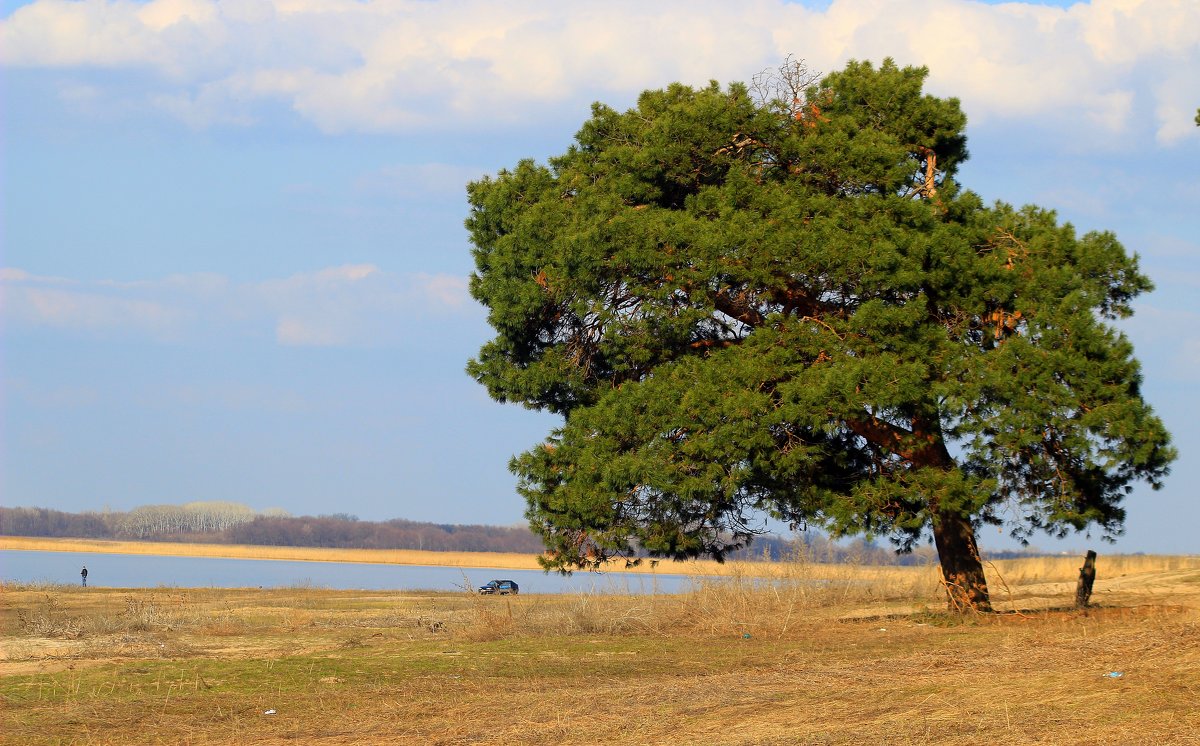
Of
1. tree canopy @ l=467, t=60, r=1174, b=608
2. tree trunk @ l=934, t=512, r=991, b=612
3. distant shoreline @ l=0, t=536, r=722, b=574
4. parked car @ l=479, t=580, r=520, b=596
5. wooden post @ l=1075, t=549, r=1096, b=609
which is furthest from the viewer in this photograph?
distant shoreline @ l=0, t=536, r=722, b=574

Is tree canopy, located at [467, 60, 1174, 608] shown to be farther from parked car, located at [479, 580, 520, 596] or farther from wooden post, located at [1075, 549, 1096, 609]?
parked car, located at [479, 580, 520, 596]

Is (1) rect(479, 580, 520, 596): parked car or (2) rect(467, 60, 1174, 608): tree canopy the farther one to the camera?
(1) rect(479, 580, 520, 596): parked car

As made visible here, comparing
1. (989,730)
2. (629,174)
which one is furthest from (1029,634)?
(629,174)

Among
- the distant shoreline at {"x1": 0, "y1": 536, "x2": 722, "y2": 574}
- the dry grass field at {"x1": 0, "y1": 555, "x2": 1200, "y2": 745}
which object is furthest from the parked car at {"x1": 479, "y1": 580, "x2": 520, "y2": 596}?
the distant shoreline at {"x1": 0, "y1": 536, "x2": 722, "y2": 574}

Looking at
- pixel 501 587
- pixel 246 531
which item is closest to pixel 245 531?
pixel 246 531

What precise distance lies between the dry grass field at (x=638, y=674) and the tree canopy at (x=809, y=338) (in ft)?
6.21

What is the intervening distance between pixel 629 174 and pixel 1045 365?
26.3ft

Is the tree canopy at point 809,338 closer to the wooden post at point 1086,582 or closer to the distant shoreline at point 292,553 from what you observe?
the wooden post at point 1086,582

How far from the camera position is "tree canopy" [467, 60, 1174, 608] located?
18109 millimetres

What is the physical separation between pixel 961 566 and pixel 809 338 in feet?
18.7

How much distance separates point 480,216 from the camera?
23812 millimetres

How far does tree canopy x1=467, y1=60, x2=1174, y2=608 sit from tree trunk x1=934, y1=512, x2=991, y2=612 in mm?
51

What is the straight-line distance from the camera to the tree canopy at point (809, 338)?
18.1 meters

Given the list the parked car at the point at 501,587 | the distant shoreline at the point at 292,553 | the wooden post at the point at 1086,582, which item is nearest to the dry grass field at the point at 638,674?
the wooden post at the point at 1086,582
